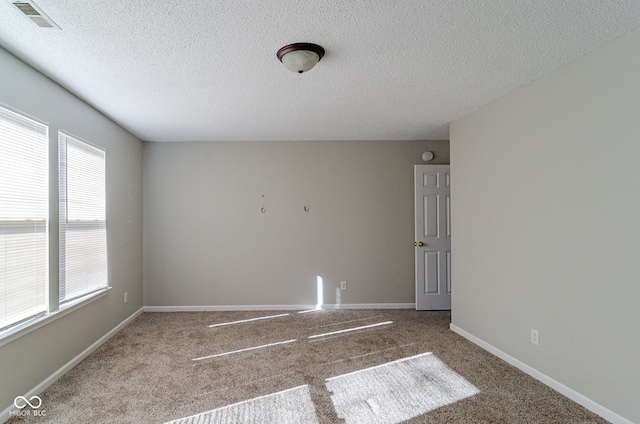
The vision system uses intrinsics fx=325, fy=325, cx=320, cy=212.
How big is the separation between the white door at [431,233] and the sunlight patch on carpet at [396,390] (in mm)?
1790

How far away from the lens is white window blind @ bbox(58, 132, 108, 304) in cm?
284

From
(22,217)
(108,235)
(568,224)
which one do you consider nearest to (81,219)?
(108,235)

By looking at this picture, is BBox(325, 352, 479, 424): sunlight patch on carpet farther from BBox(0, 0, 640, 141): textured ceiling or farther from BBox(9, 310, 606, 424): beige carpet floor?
BBox(0, 0, 640, 141): textured ceiling

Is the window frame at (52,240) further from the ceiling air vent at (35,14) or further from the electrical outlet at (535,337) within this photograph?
the electrical outlet at (535,337)

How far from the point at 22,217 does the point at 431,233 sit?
445 centimetres

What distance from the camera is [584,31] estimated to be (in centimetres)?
198

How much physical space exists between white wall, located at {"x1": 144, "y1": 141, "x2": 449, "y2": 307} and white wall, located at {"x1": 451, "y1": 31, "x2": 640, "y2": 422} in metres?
1.49

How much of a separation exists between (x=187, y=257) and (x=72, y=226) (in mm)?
1883

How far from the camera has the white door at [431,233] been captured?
4.70 m

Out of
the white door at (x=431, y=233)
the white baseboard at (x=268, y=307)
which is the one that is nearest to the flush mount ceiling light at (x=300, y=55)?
the white door at (x=431, y=233)

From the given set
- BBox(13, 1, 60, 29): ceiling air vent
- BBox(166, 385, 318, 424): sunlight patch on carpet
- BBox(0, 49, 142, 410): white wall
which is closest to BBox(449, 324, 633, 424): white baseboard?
BBox(166, 385, 318, 424): sunlight patch on carpet

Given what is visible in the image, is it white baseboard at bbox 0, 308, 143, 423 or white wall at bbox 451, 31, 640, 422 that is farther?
white baseboard at bbox 0, 308, 143, 423

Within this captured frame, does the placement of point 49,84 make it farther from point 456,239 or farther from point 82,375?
point 456,239

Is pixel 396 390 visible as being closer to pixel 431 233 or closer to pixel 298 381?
Answer: pixel 298 381
